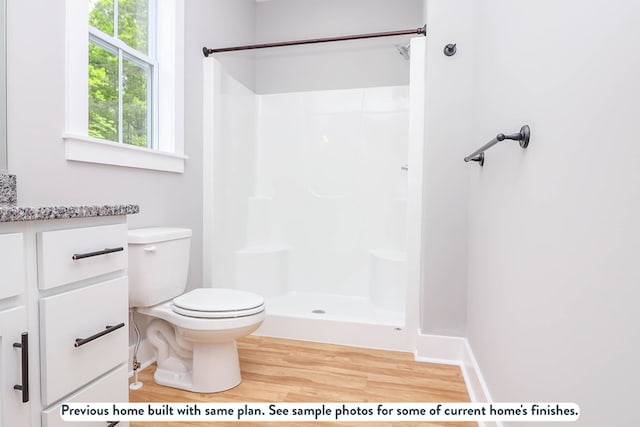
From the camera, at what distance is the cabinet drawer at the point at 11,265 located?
747 mm

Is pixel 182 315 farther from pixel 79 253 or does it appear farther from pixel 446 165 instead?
pixel 446 165

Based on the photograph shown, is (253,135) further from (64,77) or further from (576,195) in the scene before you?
(576,195)

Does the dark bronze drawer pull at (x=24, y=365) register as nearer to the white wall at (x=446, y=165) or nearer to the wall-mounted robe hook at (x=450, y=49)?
the white wall at (x=446, y=165)

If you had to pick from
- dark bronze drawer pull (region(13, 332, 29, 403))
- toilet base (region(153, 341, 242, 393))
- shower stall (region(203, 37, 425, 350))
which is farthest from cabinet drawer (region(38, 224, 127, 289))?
shower stall (region(203, 37, 425, 350))

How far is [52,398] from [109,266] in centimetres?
34

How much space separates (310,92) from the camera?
2.90 metres

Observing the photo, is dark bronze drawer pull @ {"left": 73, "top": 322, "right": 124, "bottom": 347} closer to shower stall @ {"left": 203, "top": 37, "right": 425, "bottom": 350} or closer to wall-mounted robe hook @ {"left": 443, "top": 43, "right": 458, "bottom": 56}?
shower stall @ {"left": 203, "top": 37, "right": 425, "bottom": 350}

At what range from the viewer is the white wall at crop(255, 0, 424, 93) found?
2.73m

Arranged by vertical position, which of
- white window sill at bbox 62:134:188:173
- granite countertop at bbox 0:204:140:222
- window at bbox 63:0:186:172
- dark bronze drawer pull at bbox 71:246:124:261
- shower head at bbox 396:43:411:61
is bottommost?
dark bronze drawer pull at bbox 71:246:124:261

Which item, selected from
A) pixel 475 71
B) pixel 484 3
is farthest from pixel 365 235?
pixel 484 3

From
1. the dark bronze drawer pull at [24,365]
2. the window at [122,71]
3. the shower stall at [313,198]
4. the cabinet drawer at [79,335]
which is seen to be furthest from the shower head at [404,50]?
the dark bronze drawer pull at [24,365]

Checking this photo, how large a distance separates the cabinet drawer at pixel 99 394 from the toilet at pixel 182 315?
1.44 feet

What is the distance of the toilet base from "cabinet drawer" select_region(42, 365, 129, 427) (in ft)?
1.77

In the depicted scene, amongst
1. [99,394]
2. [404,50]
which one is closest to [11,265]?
[99,394]
